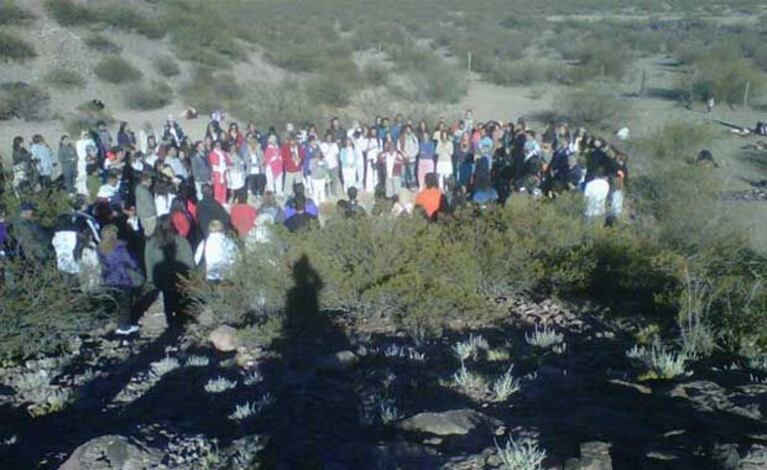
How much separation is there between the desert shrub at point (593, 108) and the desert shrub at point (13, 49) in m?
20.0

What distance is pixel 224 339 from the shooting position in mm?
9055

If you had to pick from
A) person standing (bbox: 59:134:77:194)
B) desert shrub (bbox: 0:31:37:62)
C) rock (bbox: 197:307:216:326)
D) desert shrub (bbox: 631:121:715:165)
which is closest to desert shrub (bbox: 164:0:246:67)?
desert shrub (bbox: 0:31:37:62)

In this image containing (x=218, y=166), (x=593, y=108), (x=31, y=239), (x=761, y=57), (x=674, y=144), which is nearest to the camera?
(x=31, y=239)

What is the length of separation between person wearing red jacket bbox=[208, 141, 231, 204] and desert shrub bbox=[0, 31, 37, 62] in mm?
19383

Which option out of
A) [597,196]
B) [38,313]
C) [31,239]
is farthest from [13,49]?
[597,196]

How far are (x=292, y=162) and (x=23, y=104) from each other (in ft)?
49.0

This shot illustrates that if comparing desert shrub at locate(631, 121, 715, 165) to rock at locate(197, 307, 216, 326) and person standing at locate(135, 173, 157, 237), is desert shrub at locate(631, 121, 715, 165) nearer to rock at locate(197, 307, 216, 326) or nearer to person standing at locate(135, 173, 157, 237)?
person standing at locate(135, 173, 157, 237)

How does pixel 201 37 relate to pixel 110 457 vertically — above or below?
above

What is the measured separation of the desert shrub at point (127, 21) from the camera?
118 feet

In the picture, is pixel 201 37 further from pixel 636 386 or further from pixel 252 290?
pixel 636 386

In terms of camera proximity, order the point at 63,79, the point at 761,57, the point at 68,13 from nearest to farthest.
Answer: the point at 63,79, the point at 68,13, the point at 761,57

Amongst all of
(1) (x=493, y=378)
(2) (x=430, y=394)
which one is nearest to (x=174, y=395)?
(2) (x=430, y=394)

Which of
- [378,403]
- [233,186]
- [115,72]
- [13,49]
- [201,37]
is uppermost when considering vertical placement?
[201,37]

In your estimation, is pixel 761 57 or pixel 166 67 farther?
pixel 761 57
